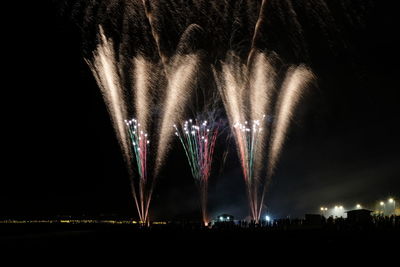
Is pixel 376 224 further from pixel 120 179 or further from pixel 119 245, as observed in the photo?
pixel 120 179

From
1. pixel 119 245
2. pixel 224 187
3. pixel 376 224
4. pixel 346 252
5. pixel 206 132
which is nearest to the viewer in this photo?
pixel 346 252

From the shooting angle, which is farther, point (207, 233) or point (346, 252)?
point (207, 233)

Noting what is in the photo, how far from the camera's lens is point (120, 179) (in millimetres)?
40125

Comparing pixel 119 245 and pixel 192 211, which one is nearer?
pixel 119 245

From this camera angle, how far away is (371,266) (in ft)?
34.8

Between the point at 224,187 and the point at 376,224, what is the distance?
28942mm

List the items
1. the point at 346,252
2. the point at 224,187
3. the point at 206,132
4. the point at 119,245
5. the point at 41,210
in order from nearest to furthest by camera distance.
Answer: the point at 346,252
the point at 119,245
the point at 206,132
the point at 41,210
the point at 224,187

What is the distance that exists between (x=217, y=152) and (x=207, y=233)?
2777 centimetres

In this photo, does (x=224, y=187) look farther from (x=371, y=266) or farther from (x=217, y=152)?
(x=371, y=266)

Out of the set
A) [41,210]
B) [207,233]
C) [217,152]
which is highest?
[217,152]

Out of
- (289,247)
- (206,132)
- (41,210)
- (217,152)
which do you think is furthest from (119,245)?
(217,152)

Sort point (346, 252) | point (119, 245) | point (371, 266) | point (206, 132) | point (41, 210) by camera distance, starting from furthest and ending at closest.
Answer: point (41, 210)
point (206, 132)
point (119, 245)
point (346, 252)
point (371, 266)

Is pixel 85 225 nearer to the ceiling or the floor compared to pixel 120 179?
nearer to the floor

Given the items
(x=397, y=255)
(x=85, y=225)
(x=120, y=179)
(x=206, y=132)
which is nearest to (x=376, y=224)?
(x=397, y=255)
